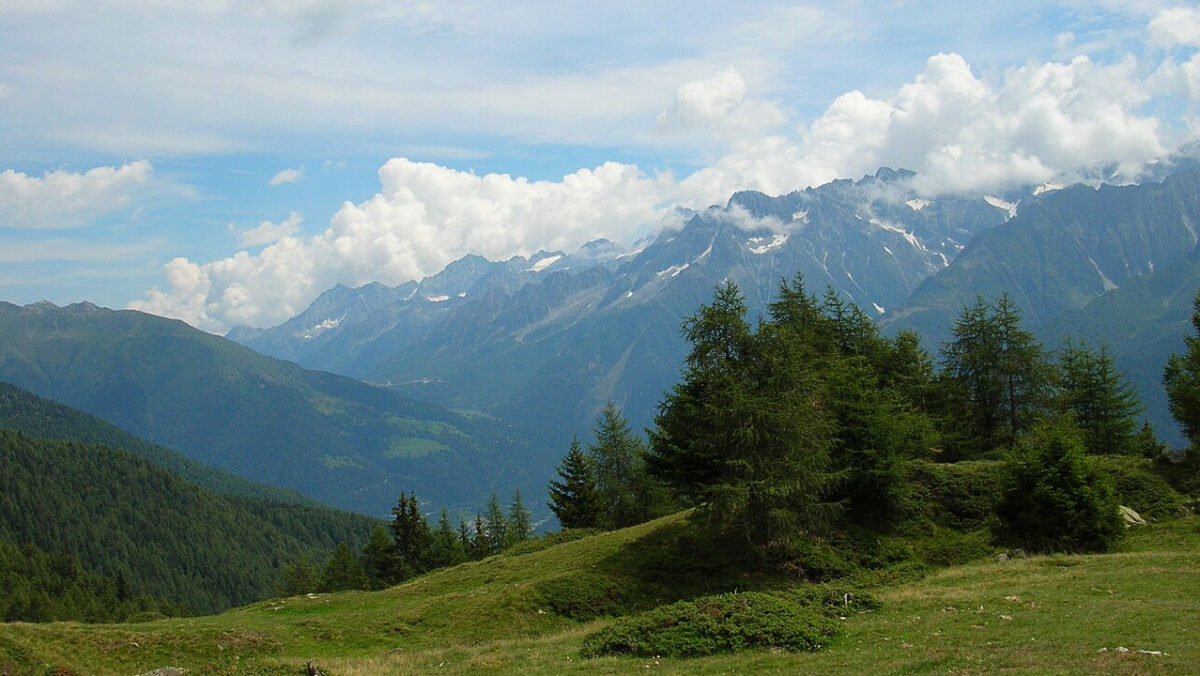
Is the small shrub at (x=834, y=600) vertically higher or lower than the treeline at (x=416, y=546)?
higher

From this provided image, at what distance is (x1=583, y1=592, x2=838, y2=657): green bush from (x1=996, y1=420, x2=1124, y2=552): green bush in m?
16.9

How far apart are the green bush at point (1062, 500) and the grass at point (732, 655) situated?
73.1 inches

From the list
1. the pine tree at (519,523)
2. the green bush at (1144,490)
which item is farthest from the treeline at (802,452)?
the pine tree at (519,523)

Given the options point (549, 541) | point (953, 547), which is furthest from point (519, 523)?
point (953, 547)

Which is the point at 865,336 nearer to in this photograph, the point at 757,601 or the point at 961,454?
the point at 961,454

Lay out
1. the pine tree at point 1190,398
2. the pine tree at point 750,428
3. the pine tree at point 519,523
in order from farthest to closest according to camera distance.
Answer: the pine tree at point 519,523, the pine tree at point 1190,398, the pine tree at point 750,428

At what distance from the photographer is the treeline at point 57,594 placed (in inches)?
4946

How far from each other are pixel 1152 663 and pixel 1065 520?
2114cm

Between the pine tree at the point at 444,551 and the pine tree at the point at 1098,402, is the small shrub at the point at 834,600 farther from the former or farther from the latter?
the pine tree at the point at 444,551

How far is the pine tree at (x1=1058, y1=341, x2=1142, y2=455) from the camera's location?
60188mm

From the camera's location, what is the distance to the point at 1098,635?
63.3ft

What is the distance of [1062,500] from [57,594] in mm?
173489

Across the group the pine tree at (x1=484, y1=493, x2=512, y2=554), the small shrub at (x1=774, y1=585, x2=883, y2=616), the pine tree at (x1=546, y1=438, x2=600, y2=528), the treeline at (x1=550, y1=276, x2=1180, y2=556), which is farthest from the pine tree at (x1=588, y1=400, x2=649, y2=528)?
the small shrub at (x1=774, y1=585, x2=883, y2=616)

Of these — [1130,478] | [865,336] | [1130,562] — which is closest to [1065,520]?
[1130,562]
